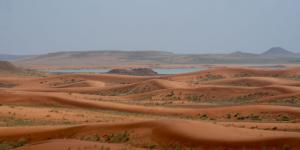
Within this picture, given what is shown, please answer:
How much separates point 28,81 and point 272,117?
4152 cm

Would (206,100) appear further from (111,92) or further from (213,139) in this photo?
(213,139)

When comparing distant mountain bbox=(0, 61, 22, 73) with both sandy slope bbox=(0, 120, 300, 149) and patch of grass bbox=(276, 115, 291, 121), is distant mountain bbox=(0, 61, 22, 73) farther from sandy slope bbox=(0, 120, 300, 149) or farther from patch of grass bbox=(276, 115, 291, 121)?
sandy slope bbox=(0, 120, 300, 149)

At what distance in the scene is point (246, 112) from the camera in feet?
85.0

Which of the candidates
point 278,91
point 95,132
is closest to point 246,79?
point 278,91

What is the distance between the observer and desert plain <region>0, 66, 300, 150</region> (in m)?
13.3

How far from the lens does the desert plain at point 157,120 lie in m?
13.3

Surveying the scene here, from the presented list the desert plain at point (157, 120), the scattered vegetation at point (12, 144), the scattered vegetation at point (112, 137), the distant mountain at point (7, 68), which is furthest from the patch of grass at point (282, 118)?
the distant mountain at point (7, 68)

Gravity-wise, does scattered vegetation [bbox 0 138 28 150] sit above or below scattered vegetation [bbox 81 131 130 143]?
below

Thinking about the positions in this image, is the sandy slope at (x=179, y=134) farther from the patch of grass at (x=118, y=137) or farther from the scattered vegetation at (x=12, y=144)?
the scattered vegetation at (x=12, y=144)

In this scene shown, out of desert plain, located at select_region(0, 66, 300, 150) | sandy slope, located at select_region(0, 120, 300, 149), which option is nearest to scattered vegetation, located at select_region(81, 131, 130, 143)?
desert plain, located at select_region(0, 66, 300, 150)

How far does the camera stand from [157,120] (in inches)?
635

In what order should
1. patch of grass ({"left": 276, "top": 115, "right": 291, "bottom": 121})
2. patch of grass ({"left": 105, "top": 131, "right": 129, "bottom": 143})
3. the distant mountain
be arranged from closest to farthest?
patch of grass ({"left": 105, "top": 131, "right": 129, "bottom": 143})
patch of grass ({"left": 276, "top": 115, "right": 291, "bottom": 121})
the distant mountain

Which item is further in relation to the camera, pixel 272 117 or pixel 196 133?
pixel 272 117

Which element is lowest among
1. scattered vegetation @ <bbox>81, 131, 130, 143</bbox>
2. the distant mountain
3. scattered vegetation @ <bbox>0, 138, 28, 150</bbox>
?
the distant mountain
